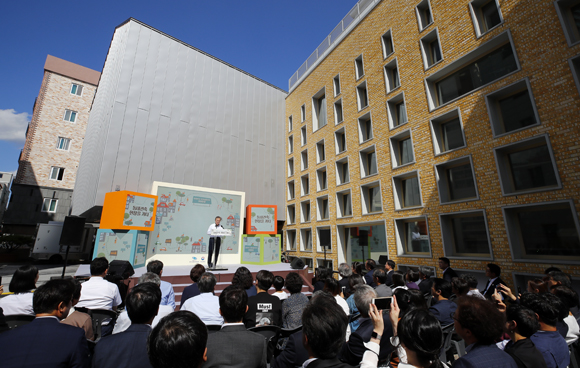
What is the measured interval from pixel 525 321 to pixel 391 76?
11913mm

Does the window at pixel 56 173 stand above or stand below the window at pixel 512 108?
above

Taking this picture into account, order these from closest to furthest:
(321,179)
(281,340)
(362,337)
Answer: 1. (362,337)
2. (281,340)
3. (321,179)

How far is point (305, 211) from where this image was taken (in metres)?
16.5

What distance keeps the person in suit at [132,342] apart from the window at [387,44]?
13.3m

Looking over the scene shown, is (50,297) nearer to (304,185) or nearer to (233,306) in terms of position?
(233,306)

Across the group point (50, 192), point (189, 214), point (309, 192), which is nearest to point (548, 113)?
point (309, 192)

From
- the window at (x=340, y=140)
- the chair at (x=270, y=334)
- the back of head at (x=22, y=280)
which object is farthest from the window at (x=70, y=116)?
the chair at (x=270, y=334)

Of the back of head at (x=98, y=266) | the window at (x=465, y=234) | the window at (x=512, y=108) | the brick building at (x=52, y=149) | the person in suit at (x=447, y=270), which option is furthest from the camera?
the brick building at (x=52, y=149)

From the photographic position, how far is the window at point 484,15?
870cm

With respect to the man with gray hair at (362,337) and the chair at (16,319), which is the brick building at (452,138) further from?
the chair at (16,319)

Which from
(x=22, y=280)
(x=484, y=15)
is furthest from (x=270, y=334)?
(x=484, y=15)

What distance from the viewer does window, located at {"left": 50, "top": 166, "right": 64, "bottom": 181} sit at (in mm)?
20906

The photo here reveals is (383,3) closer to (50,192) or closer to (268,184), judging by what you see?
(268,184)

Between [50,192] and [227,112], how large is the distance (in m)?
16.6
